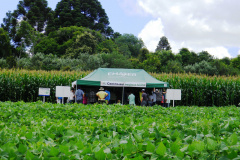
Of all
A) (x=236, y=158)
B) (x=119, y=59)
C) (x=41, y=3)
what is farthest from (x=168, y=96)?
(x=41, y=3)

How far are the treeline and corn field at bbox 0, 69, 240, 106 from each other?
55.7 feet

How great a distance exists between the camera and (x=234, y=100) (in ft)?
69.9

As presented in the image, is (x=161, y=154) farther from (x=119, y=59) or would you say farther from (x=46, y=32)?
(x=46, y=32)

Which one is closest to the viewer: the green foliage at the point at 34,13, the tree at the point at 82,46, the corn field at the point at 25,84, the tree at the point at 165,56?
the corn field at the point at 25,84

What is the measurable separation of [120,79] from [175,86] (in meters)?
6.24

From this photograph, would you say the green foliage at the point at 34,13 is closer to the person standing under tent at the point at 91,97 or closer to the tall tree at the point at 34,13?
the tall tree at the point at 34,13

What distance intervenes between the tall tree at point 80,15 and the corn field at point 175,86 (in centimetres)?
4996

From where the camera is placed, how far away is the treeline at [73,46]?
145ft

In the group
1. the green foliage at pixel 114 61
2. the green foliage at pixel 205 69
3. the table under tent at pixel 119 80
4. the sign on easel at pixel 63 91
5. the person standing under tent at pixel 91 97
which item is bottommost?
the person standing under tent at pixel 91 97

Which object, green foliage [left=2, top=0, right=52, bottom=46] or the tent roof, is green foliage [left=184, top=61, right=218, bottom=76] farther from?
green foliage [left=2, top=0, right=52, bottom=46]

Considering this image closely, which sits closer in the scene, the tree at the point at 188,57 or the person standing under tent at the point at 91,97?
the person standing under tent at the point at 91,97

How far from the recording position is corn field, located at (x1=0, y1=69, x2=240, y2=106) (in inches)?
774

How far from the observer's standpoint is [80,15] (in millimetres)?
70562

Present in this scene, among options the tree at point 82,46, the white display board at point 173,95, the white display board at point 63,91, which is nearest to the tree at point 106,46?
the tree at point 82,46
